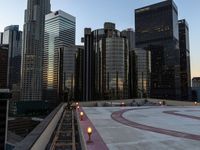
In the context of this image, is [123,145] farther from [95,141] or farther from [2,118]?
[2,118]

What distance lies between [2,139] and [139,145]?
106 m

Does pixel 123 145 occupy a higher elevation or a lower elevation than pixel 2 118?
higher

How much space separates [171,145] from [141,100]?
47.8 m

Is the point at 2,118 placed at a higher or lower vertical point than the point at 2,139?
higher

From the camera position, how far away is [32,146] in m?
11.5

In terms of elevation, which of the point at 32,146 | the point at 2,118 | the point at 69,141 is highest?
the point at 32,146

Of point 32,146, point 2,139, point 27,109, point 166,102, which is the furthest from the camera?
point 27,109

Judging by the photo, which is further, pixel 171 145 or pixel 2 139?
pixel 2 139

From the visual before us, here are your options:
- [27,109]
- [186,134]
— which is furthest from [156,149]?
[27,109]

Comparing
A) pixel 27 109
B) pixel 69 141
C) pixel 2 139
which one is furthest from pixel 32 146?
pixel 27 109

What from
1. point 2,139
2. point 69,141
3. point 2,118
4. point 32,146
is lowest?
point 2,139

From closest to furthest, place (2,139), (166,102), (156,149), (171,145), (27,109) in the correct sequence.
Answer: (156,149) → (171,145) → (166,102) → (2,139) → (27,109)

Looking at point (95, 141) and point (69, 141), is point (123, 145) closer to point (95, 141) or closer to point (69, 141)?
point (95, 141)

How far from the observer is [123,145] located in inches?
635
